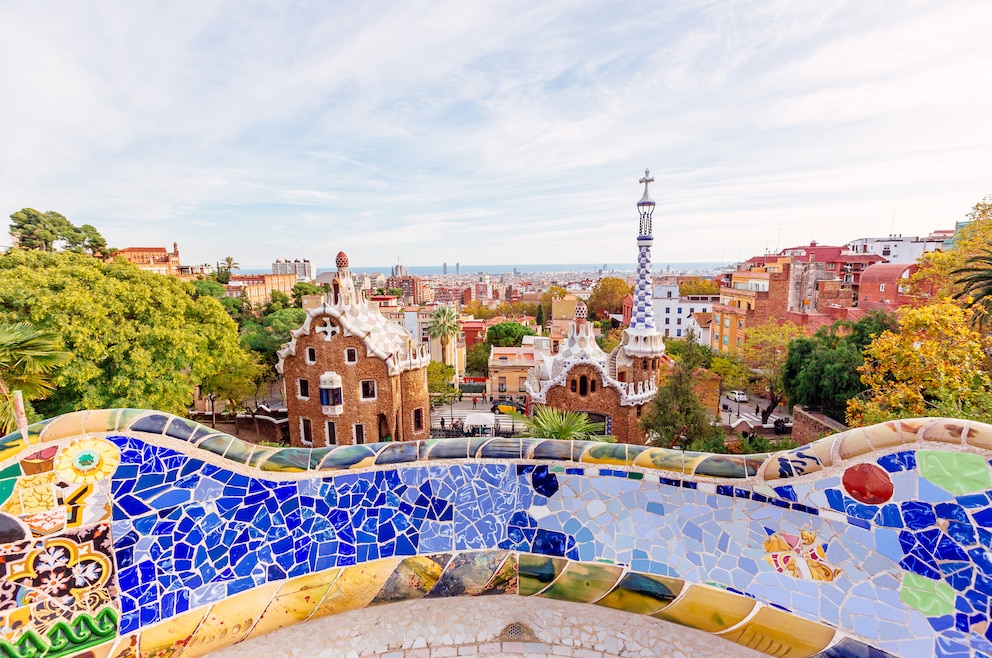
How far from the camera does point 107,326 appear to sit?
1116cm

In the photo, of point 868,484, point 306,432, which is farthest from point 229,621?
point 306,432

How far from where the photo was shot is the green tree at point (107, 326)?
10.5m

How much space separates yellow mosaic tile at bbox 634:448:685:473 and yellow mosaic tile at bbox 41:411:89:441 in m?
4.83

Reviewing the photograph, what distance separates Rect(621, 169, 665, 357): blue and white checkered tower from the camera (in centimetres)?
1405

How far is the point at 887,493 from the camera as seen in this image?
3.66 meters

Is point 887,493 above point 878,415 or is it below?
above

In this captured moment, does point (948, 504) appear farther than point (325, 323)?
No

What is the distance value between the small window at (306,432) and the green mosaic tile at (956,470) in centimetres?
1443

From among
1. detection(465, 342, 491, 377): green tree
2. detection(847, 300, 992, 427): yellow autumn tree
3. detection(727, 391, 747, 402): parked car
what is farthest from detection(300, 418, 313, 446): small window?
detection(465, 342, 491, 377): green tree

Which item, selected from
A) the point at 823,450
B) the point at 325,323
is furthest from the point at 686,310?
the point at 823,450

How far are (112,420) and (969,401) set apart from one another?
10.6 m

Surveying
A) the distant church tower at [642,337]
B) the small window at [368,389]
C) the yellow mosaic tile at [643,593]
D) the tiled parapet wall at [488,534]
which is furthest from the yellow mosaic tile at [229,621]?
the distant church tower at [642,337]

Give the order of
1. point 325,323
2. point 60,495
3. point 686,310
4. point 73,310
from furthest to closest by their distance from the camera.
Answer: point 686,310
point 325,323
point 73,310
point 60,495

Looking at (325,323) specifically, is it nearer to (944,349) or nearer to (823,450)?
(823,450)
